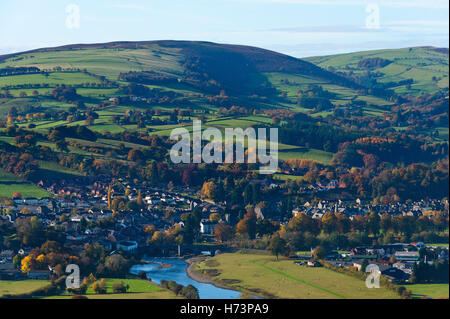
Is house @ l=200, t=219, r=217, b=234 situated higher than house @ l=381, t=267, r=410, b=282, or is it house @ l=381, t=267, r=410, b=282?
house @ l=381, t=267, r=410, b=282

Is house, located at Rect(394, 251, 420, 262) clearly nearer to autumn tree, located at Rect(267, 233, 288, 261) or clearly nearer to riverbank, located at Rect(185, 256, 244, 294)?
autumn tree, located at Rect(267, 233, 288, 261)

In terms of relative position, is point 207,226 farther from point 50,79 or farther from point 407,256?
point 50,79

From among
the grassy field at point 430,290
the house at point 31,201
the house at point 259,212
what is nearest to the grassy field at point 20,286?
the grassy field at point 430,290

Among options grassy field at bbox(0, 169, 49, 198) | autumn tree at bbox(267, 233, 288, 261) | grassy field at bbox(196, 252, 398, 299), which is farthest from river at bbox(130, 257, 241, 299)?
grassy field at bbox(0, 169, 49, 198)

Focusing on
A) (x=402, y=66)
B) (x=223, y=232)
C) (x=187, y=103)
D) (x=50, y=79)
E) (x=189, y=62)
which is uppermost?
(x=189, y=62)

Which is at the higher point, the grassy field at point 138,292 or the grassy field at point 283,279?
the grassy field at point 138,292

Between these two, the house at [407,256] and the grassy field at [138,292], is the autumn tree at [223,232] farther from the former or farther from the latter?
the grassy field at [138,292]

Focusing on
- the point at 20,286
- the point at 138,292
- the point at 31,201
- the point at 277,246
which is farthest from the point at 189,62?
the point at 138,292
